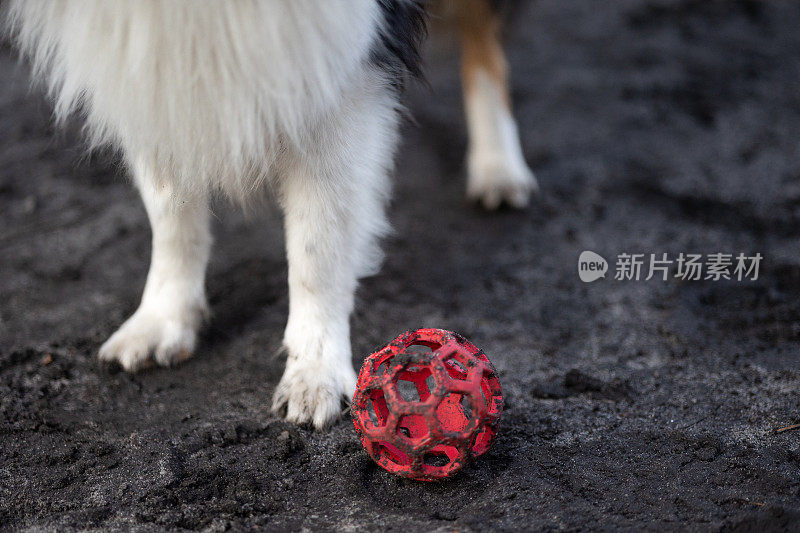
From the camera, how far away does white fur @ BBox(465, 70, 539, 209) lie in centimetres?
302

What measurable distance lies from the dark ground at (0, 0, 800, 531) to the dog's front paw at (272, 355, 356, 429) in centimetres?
5

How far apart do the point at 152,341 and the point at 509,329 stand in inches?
40.4

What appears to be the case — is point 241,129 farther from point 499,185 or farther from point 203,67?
point 499,185

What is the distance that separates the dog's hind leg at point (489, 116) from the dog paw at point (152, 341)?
1366 mm

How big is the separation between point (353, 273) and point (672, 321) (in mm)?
1014

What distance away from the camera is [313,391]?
1.86 m

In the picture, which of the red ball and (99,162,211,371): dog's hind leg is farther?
(99,162,211,371): dog's hind leg

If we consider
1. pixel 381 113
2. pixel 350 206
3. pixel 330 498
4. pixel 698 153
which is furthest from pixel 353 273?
pixel 698 153

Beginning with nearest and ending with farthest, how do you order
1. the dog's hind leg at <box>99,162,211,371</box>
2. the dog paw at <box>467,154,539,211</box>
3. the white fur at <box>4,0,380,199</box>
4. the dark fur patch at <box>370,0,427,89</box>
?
1. the white fur at <box>4,0,380,199</box>
2. the dark fur patch at <box>370,0,427,89</box>
3. the dog's hind leg at <box>99,162,211,371</box>
4. the dog paw at <box>467,154,539,211</box>

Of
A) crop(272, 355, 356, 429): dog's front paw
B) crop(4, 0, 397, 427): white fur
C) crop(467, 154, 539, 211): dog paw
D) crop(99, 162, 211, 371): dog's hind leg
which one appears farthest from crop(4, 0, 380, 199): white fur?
crop(467, 154, 539, 211): dog paw

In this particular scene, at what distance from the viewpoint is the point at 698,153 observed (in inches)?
129

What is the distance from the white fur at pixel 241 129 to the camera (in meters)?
1.47

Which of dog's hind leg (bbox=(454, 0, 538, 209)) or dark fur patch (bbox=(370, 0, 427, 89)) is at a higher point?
dark fur patch (bbox=(370, 0, 427, 89))

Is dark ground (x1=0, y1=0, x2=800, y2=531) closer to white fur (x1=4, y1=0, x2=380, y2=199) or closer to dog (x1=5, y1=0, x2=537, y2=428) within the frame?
dog (x1=5, y1=0, x2=537, y2=428)
